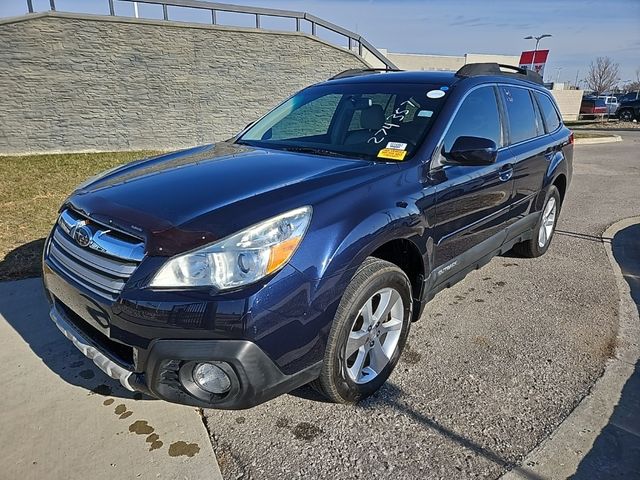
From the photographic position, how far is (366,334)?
96.7 inches

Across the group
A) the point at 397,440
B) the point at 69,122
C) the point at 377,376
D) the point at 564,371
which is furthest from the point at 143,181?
the point at 69,122

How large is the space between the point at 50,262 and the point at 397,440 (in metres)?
2.05

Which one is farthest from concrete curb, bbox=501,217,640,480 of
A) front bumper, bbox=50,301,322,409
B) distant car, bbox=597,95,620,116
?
distant car, bbox=597,95,620,116

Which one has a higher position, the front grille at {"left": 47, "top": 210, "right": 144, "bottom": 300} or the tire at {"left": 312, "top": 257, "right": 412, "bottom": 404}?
the front grille at {"left": 47, "top": 210, "right": 144, "bottom": 300}

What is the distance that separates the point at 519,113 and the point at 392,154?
1.91 meters

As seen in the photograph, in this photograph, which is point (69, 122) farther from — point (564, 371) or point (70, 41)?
point (564, 371)

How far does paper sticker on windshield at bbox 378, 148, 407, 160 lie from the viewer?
2.72 m

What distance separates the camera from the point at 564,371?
2.84 m

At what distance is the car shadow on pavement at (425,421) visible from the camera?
2.10 metres

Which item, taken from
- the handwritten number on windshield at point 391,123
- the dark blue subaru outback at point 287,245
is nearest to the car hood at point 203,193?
the dark blue subaru outback at point 287,245

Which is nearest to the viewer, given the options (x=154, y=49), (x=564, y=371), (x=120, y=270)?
(x=120, y=270)

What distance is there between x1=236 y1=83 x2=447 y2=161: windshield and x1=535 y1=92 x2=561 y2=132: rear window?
2053 millimetres

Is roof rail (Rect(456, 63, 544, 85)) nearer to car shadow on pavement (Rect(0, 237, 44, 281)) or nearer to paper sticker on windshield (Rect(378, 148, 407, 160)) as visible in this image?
paper sticker on windshield (Rect(378, 148, 407, 160))

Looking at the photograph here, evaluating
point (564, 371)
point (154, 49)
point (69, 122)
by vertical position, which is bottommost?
point (564, 371)
